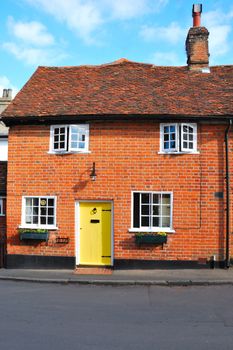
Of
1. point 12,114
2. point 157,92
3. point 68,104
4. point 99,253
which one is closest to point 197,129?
point 157,92

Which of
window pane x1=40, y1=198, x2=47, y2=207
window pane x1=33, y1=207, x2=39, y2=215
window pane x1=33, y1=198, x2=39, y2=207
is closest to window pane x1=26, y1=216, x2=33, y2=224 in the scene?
window pane x1=33, y1=207, x2=39, y2=215

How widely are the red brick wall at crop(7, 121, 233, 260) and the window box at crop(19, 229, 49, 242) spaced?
0.86 ft

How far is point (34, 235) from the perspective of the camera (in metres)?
10.7

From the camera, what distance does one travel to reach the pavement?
895cm

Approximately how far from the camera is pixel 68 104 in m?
11.5

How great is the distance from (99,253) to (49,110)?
508cm

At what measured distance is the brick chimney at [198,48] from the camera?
43.7ft

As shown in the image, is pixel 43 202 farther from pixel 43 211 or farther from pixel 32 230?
pixel 32 230

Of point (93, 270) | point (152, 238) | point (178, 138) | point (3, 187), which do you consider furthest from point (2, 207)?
point (178, 138)

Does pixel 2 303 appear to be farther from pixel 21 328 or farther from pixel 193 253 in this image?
Answer: pixel 193 253

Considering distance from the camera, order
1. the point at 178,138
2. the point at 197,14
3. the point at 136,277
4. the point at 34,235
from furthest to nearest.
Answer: the point at 197,14
the point at 34,235
the point at 178,138
the point at 136,277

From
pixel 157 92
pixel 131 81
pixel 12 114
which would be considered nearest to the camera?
pixel 12 114

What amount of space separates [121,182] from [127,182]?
0.64 feet

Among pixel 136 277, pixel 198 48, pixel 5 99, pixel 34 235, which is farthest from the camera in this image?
pixel 5 99
